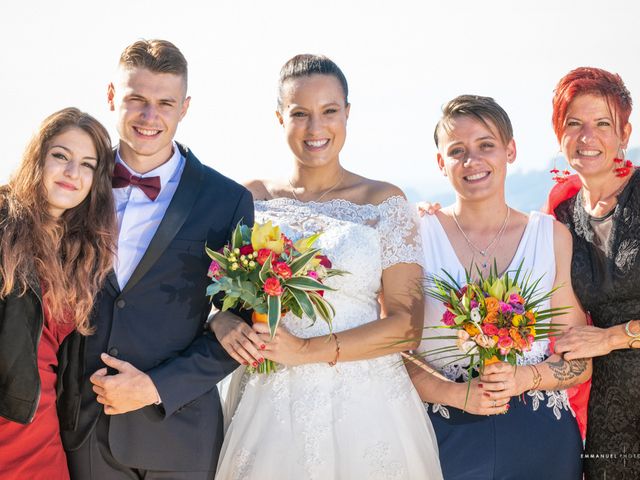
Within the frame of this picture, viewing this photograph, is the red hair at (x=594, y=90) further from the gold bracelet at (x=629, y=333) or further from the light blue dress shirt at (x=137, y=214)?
the light blue dress shirt at (x=137, y=214)

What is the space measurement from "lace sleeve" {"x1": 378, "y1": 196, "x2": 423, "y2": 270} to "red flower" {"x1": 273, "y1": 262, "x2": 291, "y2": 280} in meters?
0.99

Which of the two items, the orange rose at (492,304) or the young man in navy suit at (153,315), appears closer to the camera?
the young man in navy suit at (153,315)

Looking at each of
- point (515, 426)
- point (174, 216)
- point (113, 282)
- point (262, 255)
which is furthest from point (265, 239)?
point (515, 426)

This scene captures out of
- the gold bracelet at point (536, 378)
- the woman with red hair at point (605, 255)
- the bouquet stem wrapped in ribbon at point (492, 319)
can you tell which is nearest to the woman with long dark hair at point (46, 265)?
the bouquet stem wrapped in ribbon at point (492, 319)

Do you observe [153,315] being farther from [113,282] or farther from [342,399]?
[342,399]

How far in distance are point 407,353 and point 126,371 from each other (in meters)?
1.85

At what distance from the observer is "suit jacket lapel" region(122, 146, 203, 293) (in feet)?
14.8

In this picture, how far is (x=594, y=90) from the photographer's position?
5.59 m

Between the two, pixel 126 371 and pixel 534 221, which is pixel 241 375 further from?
pixel 534 221

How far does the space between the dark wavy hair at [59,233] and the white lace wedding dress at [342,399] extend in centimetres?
109

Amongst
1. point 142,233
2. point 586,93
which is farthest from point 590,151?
point 142,233

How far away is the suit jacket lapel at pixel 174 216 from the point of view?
451cm

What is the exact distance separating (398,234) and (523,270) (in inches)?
32.8

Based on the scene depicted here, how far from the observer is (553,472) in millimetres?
4938
